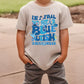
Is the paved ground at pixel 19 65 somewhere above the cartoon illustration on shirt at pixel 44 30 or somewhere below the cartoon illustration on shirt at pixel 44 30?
below

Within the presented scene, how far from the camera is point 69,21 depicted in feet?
6.91

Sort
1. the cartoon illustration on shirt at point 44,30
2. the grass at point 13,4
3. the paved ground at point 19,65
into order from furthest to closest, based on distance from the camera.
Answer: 1. the grass at point 13,4
2. the paved ground at point 19,65
3. the cartoon illustration on shirt at point 44,30

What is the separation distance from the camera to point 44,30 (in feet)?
6.70

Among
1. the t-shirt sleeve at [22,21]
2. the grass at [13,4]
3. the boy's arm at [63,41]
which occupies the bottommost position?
the boy's arm at [63,41]

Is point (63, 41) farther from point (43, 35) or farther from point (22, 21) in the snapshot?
point (22, 21)

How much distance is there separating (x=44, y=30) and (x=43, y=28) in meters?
0.02

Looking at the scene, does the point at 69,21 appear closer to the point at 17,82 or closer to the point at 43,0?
the point at 43,0

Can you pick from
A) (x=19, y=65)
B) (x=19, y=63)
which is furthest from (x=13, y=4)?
(x=19, y=65)

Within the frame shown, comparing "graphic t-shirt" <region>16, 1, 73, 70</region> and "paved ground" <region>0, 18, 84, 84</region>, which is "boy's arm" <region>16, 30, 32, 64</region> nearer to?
"graphic t-shirt" <region>16, 1, 73, 70</region>

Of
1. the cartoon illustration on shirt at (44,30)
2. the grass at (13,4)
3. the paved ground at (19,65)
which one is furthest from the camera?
the grass at (13,4)

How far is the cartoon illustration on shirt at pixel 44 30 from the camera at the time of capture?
2.04 m

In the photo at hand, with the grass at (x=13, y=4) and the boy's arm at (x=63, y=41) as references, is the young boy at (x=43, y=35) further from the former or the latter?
the grass at (x=13, y=4)

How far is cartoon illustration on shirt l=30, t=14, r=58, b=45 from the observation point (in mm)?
2037

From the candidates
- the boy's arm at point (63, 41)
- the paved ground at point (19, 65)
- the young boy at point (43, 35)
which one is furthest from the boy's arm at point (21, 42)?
the paved ground at point (19, 65)
